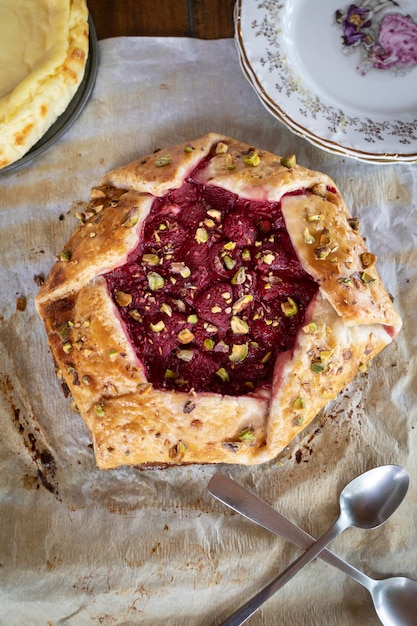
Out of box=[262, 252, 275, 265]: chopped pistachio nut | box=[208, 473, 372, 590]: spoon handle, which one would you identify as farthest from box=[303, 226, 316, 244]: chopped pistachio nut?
box=[208, 473, 372, 590]: spoon handle

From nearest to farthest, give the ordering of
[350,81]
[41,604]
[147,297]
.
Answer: [147,297]
[41,604]
[350,81]

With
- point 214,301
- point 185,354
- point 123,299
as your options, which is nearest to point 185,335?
point 185,354

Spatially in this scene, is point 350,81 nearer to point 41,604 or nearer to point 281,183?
point 281,183

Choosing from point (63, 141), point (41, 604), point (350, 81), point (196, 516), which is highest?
point (350, 81)

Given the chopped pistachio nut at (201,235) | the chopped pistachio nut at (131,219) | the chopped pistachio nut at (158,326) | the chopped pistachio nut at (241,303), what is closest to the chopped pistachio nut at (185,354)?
the chopped pistachio nut at (158,326)

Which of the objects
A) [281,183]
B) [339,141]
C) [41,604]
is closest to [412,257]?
[339,141]

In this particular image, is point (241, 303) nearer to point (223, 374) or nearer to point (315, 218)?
point (223, 374)

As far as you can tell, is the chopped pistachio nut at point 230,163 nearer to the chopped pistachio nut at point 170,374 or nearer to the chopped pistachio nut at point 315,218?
the chopped pistachio nut at point 315,218

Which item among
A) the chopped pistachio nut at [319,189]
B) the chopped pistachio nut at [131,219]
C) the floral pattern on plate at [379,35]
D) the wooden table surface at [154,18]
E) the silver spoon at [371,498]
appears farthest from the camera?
the wooden table surface at [154,18]
